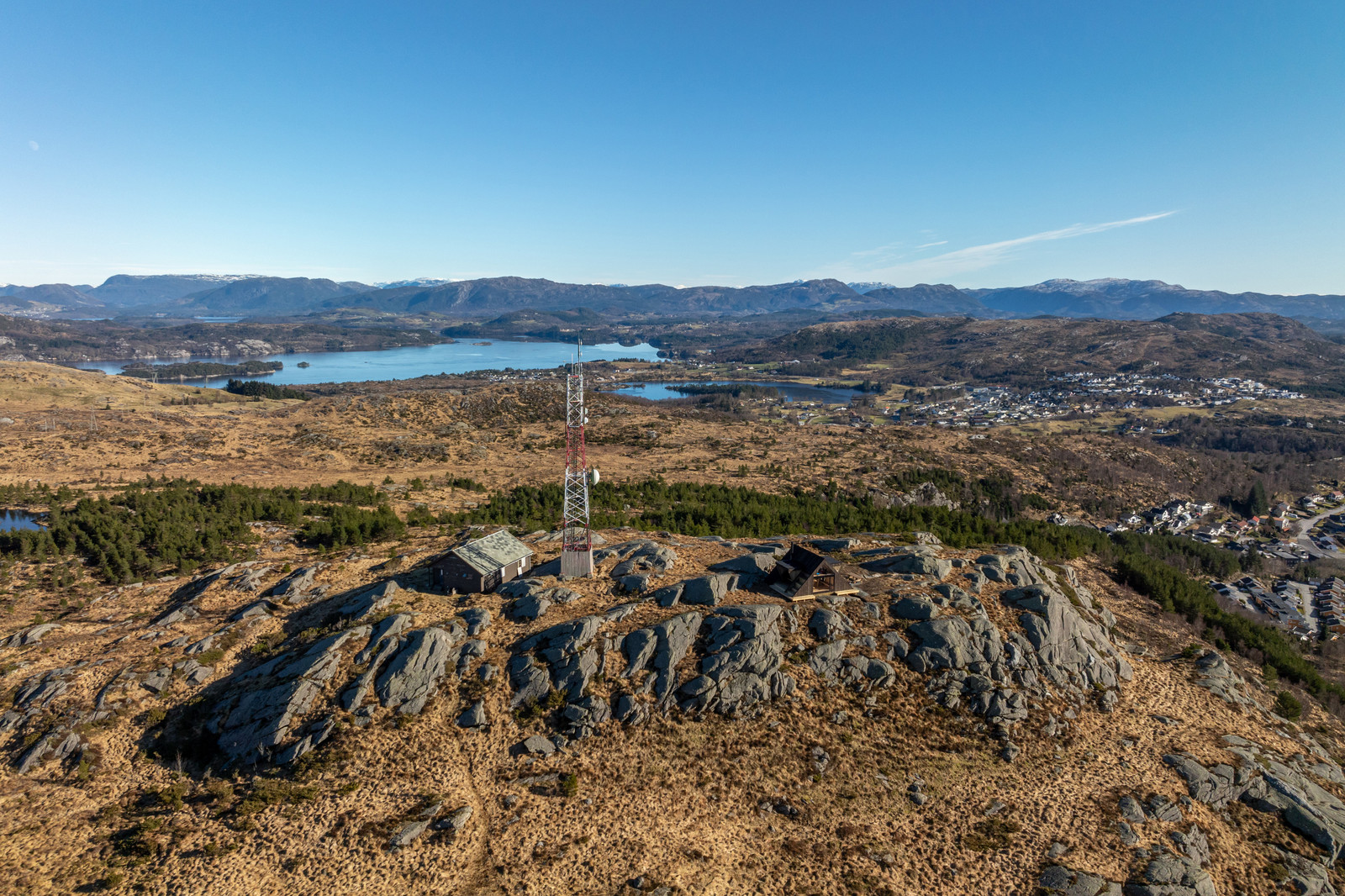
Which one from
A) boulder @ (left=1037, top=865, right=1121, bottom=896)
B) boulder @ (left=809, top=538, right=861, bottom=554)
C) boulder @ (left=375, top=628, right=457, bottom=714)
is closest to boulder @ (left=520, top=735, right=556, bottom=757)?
boulder @ (left=375, top=628, right=457, bottom=714)

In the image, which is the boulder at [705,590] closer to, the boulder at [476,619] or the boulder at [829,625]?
the boulder at [829,625]

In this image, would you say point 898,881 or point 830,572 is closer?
point 898,881

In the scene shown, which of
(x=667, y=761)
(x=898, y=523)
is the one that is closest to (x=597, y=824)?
(x=667, y=761)

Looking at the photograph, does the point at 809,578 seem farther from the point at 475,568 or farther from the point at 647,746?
the point at 475,568

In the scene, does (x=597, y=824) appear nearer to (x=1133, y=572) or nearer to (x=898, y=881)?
(x=898, y=881)

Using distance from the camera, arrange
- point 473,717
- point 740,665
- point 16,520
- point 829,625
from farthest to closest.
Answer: point 16,520 → point 829,625 → point 740,665 → point 473,717

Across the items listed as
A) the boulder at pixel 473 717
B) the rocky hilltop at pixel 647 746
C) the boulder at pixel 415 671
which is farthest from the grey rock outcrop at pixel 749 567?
the boulder at pixel 415 671

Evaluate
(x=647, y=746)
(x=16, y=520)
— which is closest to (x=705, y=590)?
(x=647, y=746)
